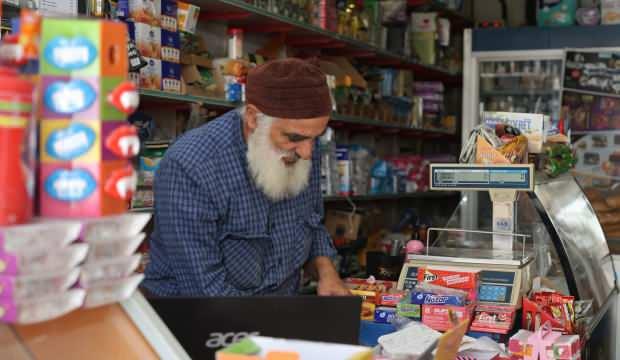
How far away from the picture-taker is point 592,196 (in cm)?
493

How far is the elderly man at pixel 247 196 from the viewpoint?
7.36ft

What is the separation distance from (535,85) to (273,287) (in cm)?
511

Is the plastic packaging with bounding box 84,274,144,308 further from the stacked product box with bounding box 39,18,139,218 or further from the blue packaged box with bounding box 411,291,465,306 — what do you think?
the blue packaged box with bounding box 411,291,465,306

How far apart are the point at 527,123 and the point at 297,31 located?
2052 mm

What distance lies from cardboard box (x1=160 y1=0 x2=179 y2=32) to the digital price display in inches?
55.8

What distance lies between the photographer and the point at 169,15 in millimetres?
3678

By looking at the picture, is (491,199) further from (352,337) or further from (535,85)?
(535,85)

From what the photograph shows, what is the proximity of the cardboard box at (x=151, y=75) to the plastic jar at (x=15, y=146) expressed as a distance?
230 cm

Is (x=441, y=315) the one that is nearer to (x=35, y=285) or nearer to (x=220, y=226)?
(x=220, y=226)

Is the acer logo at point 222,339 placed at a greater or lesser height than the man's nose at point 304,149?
lesser

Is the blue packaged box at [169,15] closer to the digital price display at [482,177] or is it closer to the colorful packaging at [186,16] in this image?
A: the colorful packaging at [186,16]

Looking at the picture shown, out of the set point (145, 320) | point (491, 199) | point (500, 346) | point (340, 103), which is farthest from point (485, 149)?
point (340, 103)

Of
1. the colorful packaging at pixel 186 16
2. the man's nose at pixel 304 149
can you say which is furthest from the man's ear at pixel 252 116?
the colorful packaging at pixel 186 16

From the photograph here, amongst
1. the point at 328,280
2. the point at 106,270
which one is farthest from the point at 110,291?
the point at 328,280
